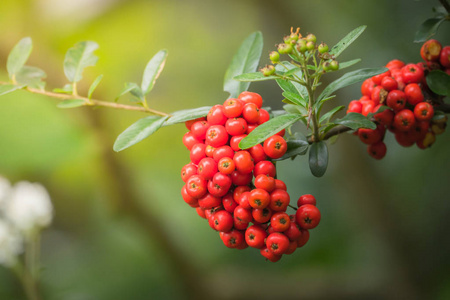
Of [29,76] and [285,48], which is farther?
[29,76]

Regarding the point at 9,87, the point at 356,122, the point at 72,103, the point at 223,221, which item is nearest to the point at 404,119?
the point at 356,122

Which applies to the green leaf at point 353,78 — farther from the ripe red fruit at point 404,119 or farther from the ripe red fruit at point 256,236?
the ripe red fruit at point 256,236

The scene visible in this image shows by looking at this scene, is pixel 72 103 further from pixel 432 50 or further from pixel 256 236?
pixel 432 50

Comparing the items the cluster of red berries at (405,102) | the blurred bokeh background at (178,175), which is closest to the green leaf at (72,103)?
the cluster of red berries at (405,102)

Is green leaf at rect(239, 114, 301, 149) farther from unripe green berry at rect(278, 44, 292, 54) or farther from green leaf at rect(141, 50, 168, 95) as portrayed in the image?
green leaf at rect(141, 50, 168, 95)

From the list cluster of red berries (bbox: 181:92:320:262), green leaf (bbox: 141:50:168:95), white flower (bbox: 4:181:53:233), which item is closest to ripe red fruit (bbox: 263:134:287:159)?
cluster of red berries (bbox: 181:92:320:262)

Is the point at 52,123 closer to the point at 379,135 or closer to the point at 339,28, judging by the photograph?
the point at 339,28
